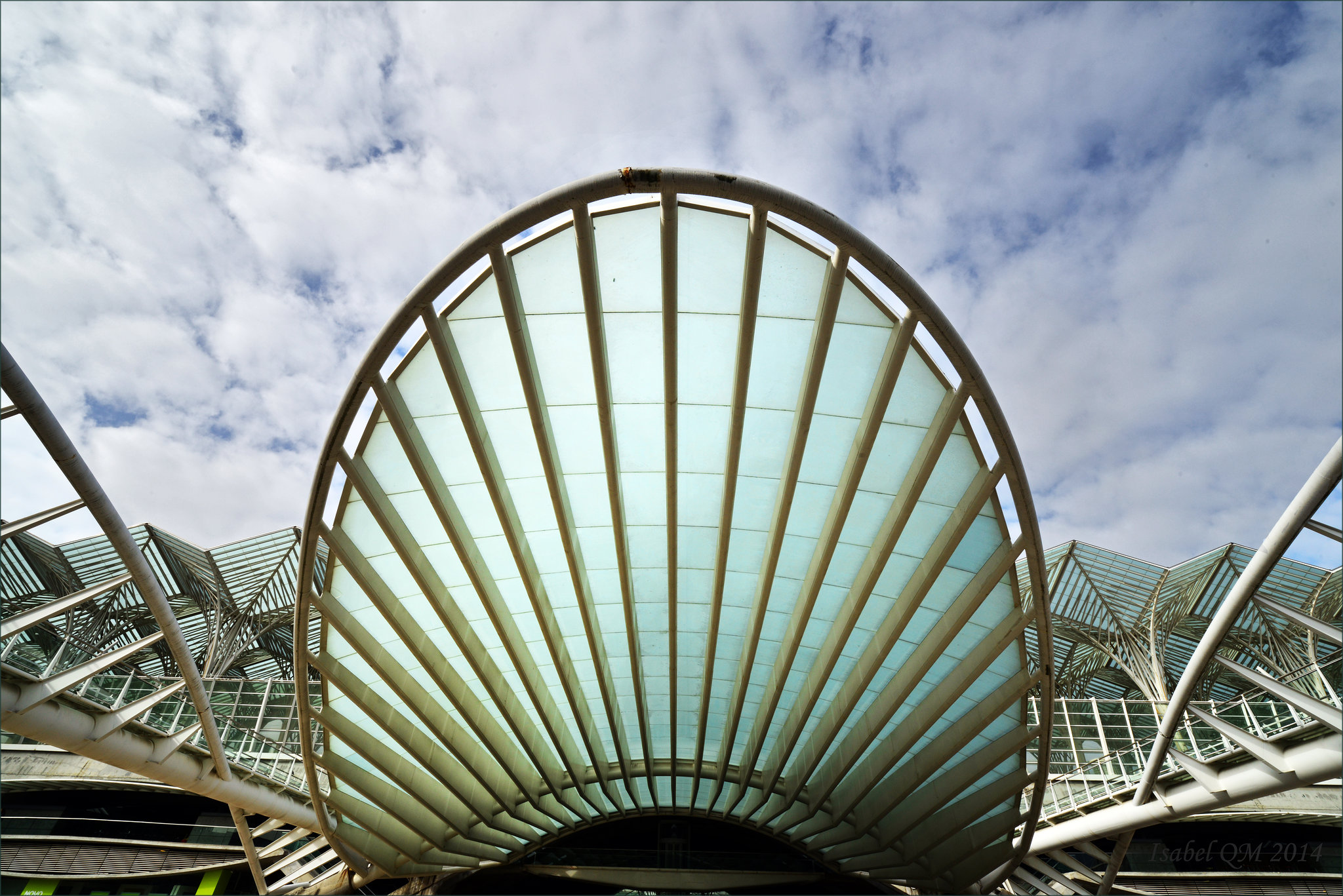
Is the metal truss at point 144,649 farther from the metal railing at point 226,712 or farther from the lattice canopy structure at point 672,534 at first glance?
the lattice canopy structure at point 672,534

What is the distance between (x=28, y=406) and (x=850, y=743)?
17.5m

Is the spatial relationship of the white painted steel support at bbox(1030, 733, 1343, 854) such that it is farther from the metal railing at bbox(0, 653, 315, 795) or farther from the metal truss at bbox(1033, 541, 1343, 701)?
the metal railing at bbox(0, 653, 315, 795)

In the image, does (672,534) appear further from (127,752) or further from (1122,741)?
(1122,741)

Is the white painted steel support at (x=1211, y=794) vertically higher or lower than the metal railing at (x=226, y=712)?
lower

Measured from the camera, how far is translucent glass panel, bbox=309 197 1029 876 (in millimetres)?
10102

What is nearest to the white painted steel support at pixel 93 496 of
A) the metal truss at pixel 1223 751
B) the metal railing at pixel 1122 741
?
the metal truss at pixel 1223 751

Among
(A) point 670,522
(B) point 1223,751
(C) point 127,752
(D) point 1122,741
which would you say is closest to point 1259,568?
(B) point 1223,751

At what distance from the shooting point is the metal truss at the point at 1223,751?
32.2 feet

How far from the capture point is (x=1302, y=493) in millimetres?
9414

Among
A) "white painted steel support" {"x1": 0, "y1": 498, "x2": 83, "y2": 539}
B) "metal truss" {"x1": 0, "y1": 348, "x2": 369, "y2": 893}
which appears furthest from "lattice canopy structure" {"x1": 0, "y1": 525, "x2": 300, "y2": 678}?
"white painted steel support" {"x1": 0, "y1": 498, "x2": 83, "y2": 539}

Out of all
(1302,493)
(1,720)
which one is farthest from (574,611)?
(1302,493)

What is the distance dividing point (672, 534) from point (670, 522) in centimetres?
31

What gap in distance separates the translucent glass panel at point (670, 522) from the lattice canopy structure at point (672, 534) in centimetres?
6

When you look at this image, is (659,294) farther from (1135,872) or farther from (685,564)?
(1135,872)
